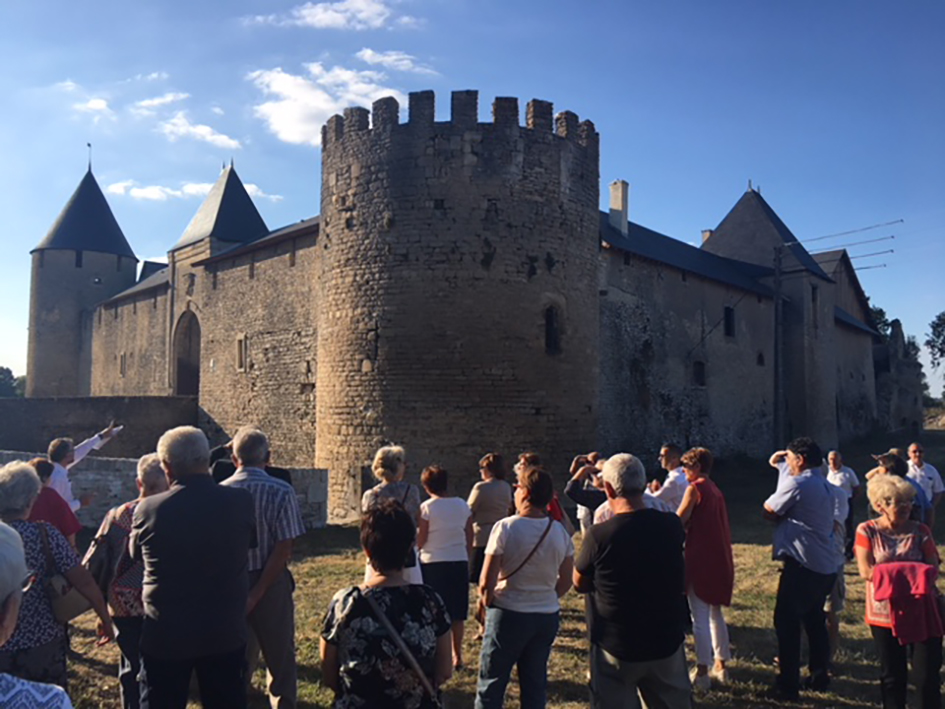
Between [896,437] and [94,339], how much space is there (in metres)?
35.8

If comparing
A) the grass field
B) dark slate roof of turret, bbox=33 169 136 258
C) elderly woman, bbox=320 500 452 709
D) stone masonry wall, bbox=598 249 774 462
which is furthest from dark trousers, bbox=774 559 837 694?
dark slate roof of turret, bbox=33 169 136 258

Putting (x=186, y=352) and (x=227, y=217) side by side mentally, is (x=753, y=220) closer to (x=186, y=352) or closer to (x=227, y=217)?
(x=227, y=217)

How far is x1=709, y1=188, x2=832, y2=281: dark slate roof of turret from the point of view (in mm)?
28453

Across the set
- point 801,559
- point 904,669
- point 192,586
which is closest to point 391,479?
point 192,586

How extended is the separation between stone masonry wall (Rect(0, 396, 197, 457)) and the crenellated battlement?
42.3 ft

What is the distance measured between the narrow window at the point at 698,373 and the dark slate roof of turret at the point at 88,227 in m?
27.5

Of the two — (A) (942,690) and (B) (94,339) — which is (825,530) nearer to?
(A) (942,690)

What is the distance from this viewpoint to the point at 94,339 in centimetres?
3216

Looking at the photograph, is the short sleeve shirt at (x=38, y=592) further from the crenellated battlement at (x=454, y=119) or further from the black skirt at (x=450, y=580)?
the crenellated battlement at (x=454, y=119)

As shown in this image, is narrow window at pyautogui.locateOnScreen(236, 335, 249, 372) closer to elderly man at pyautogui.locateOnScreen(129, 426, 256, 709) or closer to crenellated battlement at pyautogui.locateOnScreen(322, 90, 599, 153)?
crenellated battlement at pyautogui.locateOnScreen(322, 90, 599, 153)

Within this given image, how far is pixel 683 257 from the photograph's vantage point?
23641 millimetres

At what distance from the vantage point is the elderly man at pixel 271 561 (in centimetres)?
403

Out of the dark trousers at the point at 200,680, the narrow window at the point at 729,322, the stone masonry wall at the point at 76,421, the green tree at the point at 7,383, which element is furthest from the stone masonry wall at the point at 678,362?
the green tree at the point at 7,383

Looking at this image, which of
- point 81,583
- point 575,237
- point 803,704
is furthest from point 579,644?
point 575,237
